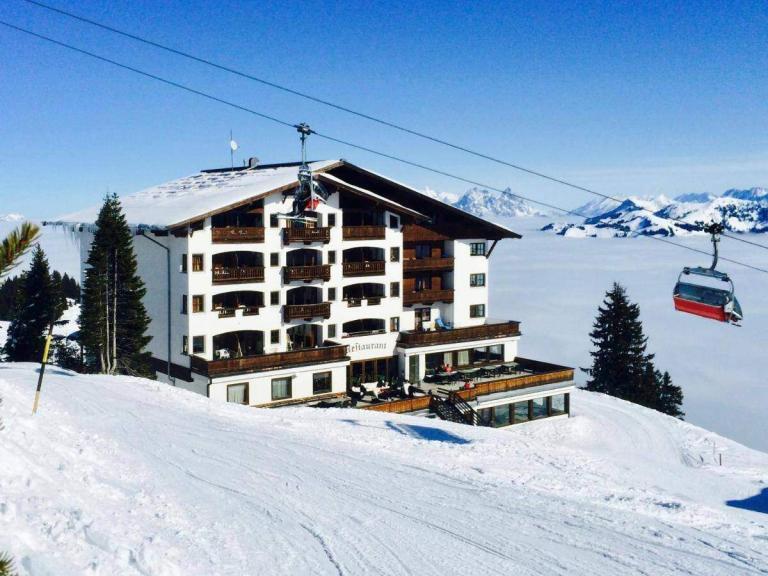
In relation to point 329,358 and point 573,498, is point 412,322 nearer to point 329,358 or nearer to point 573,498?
point 329,358

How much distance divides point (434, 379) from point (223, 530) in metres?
28.0

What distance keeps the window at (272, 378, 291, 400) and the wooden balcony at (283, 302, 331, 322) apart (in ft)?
11.7

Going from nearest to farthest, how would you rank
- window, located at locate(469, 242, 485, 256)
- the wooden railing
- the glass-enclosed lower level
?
the wooden railing < the glass-enclosed lower level < window, located at locate(469, 242, 485, 256)

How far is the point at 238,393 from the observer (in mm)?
33125

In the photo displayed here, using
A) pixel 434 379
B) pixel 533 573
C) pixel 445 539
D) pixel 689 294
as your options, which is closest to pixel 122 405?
pixel 445 539

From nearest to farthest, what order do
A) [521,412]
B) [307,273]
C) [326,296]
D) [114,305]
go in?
[114,305] < [307,273] < [326,296] < [521,412]

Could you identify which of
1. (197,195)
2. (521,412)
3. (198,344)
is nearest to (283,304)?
(198,344)

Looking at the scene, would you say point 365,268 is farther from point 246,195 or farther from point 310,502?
point 310,502

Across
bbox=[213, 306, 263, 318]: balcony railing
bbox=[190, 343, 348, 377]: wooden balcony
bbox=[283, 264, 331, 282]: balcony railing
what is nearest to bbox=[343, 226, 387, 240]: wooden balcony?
bbox=[283, 264, 331, 282]: balcony railing

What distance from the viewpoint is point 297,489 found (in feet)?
50.1

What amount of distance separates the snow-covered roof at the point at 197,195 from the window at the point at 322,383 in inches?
384

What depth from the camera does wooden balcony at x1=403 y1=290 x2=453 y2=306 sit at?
42.0 meters

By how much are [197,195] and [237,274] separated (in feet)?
21.4

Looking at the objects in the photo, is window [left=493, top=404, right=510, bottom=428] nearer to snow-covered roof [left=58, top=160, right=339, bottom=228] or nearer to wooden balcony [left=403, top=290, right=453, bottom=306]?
wooden balcony [left=403, top=290, right=453, bottom=306]
